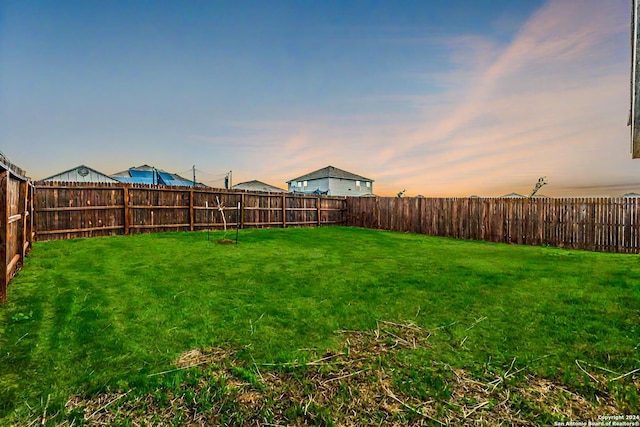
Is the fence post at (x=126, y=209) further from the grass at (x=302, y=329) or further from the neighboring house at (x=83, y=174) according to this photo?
the neighboring house at (x=83, y=174)

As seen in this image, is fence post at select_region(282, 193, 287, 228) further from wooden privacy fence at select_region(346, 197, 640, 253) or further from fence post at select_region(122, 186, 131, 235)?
fence post at select_region(122, 186, 131, 235)

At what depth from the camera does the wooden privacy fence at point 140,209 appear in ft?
27.6

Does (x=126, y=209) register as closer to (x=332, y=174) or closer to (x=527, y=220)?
(x=527, y=220)

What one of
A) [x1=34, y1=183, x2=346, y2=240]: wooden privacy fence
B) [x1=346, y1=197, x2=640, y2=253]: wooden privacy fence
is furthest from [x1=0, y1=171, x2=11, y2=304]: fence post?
[x1=346, y1=197, x2=640, y2=253]: wooden privacy fence

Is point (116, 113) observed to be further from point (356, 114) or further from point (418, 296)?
point (418, 296)

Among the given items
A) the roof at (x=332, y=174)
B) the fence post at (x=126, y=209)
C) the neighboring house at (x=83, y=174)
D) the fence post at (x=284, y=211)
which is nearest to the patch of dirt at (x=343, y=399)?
the fence post at (x=126, y=209)

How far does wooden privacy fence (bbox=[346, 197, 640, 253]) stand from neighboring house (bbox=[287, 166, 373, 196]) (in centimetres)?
2163

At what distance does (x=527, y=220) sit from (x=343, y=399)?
11.7m

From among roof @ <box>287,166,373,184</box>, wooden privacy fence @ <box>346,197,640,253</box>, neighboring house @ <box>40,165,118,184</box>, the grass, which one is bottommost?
the grass

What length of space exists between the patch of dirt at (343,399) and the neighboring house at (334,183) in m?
33.2

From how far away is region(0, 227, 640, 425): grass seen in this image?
1832 mm

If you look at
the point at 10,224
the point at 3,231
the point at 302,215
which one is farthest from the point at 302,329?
the point at 302,215

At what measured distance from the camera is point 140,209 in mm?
9906

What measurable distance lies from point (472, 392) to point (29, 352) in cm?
348
